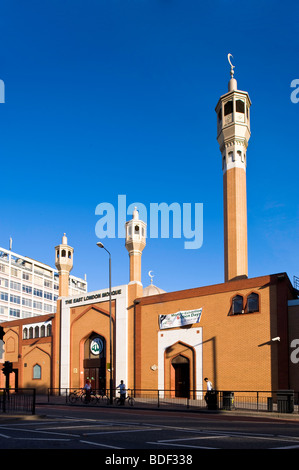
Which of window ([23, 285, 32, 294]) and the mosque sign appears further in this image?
window ([23, 285, 32, 294])

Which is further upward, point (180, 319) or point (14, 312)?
point (14, 312)

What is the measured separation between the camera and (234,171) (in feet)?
132

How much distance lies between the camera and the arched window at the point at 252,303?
31797mm

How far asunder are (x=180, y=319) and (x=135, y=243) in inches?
331

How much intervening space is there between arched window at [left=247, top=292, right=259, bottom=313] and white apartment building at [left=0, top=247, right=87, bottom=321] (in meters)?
69.2

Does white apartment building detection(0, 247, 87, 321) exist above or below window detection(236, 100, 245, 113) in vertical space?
below

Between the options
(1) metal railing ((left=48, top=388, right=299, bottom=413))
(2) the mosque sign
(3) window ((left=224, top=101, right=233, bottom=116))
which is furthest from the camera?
(3) window ((left=224, top=101, right=233, bottom=116))

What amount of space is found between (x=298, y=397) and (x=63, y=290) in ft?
92.0

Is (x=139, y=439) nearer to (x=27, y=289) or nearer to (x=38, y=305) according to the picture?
(x=27, y=289)

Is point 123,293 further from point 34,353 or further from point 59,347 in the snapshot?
point 34,353

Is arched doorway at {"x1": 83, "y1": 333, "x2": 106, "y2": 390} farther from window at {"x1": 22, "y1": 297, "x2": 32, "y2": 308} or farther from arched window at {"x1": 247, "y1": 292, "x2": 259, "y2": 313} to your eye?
window at {"x1": 22, "y1": 297, "x2": 32, "y2": 308}

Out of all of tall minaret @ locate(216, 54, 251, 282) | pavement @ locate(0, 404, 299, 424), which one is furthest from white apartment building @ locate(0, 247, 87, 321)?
pavement @ locate(0, 404, 299, 424)

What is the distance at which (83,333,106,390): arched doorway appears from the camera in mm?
42375

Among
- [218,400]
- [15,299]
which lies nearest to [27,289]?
[15,299]
